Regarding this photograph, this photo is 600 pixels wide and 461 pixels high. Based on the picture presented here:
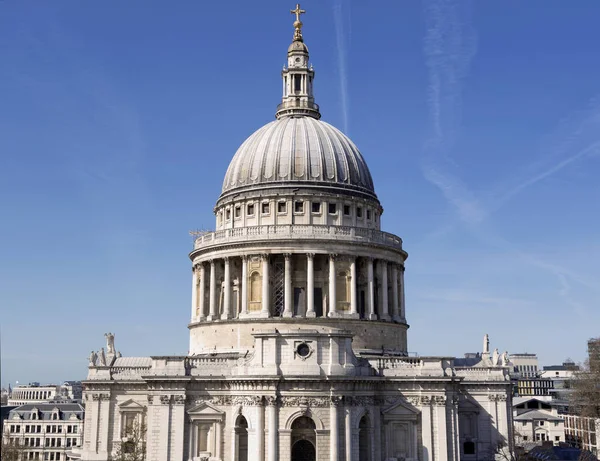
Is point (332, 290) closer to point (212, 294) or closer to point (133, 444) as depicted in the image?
point (212, 294)

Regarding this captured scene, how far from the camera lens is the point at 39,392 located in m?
196

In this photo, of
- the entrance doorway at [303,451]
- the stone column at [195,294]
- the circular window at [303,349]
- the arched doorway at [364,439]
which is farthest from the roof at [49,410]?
the circular window at [303,349]

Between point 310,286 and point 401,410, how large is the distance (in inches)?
584

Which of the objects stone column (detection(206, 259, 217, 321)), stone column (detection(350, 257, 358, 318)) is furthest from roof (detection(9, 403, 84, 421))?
stone column (detection(350, 257, 358, 318))

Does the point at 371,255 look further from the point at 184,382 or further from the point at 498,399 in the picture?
the point at 184,382

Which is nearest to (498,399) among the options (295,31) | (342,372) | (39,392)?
(342,372)

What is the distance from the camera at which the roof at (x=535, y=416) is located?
10838 centimetres

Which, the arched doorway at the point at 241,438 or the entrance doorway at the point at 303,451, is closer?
the entrance doorway at the point at 303,451

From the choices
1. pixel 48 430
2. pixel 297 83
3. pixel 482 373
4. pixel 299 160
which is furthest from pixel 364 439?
pixel 48 430

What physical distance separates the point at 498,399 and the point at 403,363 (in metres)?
10.2

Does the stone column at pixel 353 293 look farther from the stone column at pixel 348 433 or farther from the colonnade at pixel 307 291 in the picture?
the stone column at pixel 348 433

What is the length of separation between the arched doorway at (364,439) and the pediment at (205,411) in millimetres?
11397

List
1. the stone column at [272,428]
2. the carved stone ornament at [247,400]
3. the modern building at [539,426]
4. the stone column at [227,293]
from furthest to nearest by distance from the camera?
the modern building at [539,426] → the stone column at [227,293] → the carved stone ornament at [247,400] → the stone column at [272,428]

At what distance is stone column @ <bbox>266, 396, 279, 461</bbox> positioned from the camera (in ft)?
187
